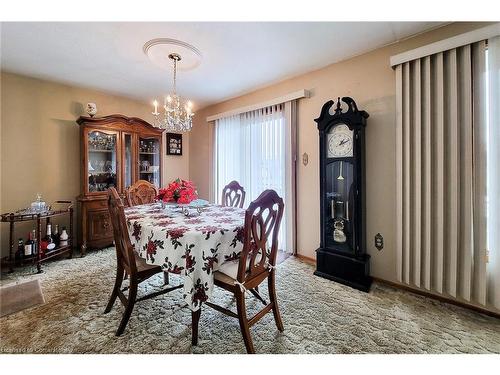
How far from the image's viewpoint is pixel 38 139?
3.06 m

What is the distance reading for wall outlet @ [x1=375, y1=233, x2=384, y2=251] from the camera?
2.36 metres

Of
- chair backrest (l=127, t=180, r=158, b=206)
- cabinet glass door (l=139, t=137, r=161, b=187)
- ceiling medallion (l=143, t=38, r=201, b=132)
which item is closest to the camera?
ceiling medallion (l=143, t=38, r=201, b=132)

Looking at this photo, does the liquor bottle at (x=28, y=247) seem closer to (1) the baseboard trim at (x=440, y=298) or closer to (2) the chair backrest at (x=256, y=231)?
(2) the chair backrest at (x=256, y=231)

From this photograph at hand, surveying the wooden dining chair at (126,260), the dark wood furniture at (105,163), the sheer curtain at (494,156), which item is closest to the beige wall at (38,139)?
the dark wood furniture at (105,163)

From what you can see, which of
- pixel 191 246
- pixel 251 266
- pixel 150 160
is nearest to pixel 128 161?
pixel 150 160

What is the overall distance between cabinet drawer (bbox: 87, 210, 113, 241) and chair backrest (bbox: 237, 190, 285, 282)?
2598 mm

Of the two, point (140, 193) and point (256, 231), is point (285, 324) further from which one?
point (140, 193)

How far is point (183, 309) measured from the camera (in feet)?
6.24

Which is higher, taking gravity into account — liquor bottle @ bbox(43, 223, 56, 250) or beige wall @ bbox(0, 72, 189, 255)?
beige wall @ bbox(0, 72, 189, 255)

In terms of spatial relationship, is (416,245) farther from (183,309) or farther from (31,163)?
(31,163)

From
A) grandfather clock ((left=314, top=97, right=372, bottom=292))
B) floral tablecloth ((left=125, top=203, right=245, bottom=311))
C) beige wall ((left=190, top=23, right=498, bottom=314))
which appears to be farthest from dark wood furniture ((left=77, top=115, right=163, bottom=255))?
grandfather clock ((left=314, top=97, right=372, bottom=292))

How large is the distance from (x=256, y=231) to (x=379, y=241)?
5.35 ft

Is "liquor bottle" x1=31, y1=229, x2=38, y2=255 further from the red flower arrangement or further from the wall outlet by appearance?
the wall outlet
